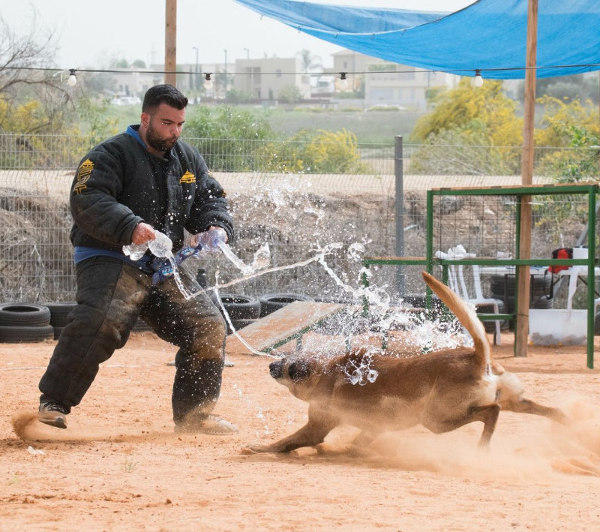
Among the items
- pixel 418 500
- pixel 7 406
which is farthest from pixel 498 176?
pixel 418 500

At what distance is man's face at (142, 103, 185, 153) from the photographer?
19.9 ft

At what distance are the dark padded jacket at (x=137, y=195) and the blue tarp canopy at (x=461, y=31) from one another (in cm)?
A: 610

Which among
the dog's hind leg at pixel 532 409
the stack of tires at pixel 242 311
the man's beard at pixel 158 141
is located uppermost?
the man's beard at pixel 158 141

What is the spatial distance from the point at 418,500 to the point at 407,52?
31.1 feet

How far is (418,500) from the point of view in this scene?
4.29 meters

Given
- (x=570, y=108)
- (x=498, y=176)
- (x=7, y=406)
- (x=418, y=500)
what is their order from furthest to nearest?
(x=570, y=108), (x=498, y=176), (x=7, y=406), (x=418, y=500)

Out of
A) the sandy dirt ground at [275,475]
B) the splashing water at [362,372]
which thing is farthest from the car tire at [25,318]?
the splashing water at [362,372]

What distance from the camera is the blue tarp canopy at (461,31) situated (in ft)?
39.9

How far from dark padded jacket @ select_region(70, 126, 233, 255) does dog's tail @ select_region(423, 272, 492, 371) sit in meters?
1.76

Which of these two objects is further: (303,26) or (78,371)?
(303,26)

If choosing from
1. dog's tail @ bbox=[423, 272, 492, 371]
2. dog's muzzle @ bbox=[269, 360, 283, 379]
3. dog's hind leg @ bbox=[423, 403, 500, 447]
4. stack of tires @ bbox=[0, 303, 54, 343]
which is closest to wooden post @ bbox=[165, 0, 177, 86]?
stack of tires @ bbox=[0, 303, 54, 343]

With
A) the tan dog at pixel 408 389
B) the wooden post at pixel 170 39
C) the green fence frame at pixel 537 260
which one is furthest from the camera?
the wooden post at pixel 170 39

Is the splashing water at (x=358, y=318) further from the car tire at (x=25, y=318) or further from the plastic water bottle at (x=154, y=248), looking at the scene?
the car tire at (x=25, y=318)

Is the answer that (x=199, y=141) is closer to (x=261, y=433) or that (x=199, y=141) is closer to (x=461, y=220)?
(x=461, y=220)
